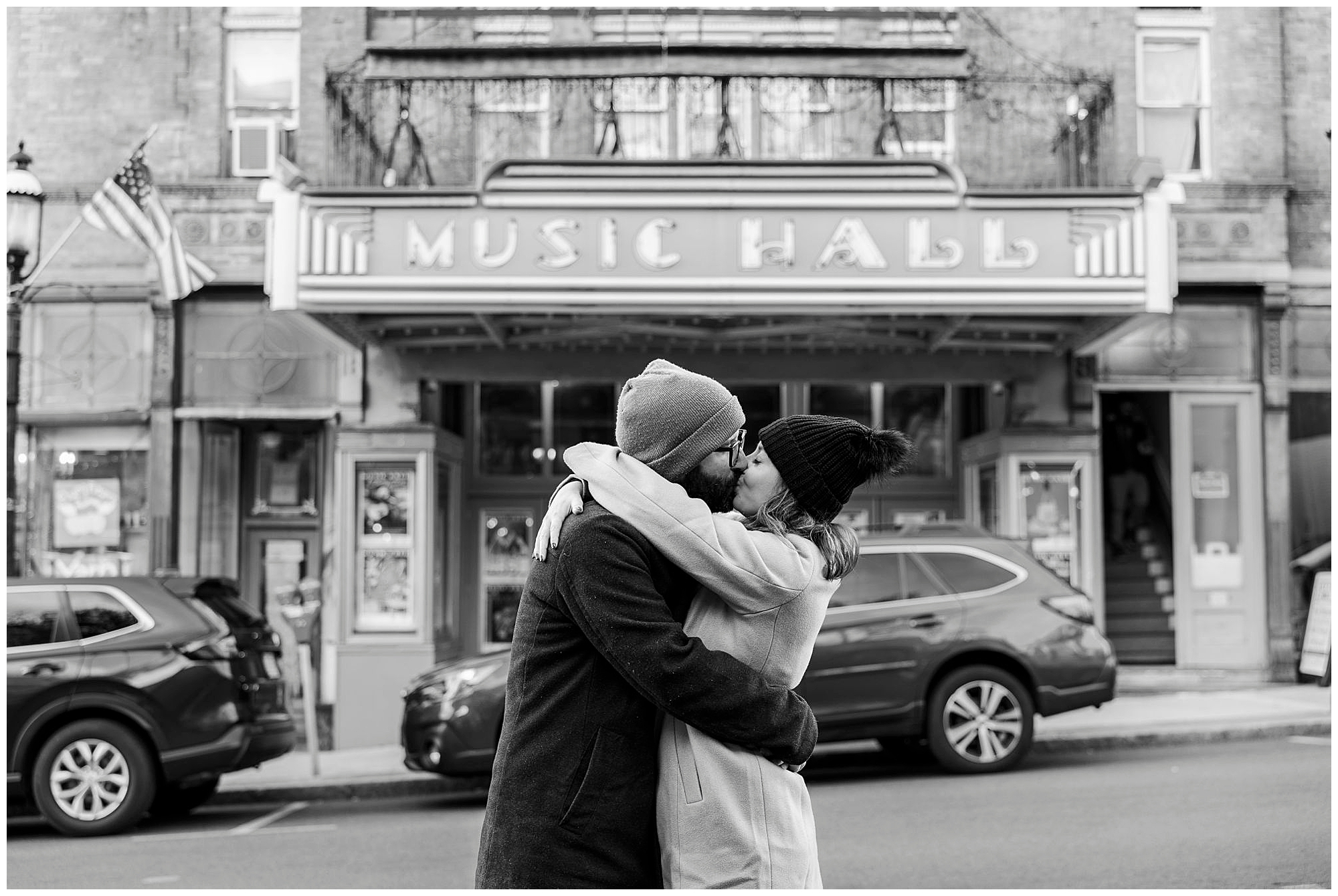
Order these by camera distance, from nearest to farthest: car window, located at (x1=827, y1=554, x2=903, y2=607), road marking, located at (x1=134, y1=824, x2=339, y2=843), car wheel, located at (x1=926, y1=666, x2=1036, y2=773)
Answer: road marking, located at (x1=134, y1=824, x2=339, y2=843) → car wheel, located at (x1=926, y1=666, x2=1036, y2=773) → car window, located at (x1=827, y1=554, x2=903, y2=607)

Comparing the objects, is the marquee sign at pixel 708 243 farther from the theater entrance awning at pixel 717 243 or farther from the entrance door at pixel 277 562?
the entrance door at pixel 277 562

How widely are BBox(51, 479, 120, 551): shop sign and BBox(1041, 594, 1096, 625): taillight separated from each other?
9.27m

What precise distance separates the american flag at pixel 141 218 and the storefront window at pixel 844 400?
7.06 metres

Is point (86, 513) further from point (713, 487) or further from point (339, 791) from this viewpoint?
point (713, 487)

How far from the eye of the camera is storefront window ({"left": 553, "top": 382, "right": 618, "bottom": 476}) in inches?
603

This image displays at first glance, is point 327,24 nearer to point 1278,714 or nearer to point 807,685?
point 807,685

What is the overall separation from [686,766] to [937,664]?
Result: 7.38 meters

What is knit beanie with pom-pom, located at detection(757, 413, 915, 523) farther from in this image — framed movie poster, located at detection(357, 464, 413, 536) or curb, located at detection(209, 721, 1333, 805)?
framed movie poster, located at detection(357, 464, 413, 536)

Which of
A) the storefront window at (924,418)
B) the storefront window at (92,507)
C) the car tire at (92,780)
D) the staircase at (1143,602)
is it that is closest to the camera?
the car tire at (92,780)

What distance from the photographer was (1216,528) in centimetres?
1412

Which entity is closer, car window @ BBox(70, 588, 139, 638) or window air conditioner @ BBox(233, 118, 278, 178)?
car window @ BBox(70, 588, 139, 638)

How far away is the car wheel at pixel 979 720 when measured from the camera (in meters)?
9.62

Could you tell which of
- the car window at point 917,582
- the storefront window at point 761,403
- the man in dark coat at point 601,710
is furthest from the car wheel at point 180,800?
the man in dark coat at point 601,710

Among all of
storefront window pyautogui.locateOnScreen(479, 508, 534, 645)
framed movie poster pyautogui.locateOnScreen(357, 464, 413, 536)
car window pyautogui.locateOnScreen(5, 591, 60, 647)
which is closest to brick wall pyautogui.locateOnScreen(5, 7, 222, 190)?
framed movie poster pyautogui.locateOnScreen(357, 464, 413, 536)
